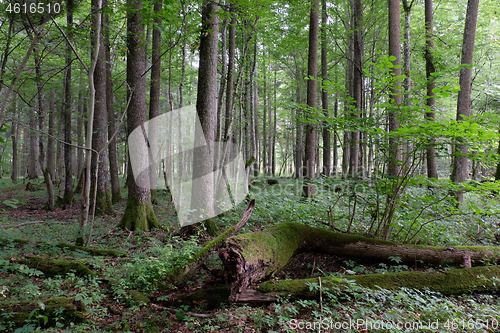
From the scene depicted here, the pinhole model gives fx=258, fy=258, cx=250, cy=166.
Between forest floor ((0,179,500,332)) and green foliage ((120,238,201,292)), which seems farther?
green foliage ((120,238,201,292))

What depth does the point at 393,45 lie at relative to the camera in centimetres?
738

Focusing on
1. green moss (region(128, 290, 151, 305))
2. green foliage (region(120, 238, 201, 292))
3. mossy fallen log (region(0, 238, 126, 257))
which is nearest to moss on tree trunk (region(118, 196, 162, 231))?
mossy fallen log (region(0, 238, 126, 257))

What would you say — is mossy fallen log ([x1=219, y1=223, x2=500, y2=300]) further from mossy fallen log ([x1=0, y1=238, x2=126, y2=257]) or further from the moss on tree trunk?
the moss on tree trunk

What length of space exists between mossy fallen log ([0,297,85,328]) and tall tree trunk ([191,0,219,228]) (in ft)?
11.4

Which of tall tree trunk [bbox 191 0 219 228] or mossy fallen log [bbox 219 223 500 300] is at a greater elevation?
tall tree trunk [bbox 191 0 219 228]

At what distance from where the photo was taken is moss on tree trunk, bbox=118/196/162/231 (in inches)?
276

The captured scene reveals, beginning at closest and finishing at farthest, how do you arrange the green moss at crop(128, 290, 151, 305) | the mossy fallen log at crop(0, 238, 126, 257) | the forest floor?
1. the forest floor
2. the green moss at crop(128, 290, 151, 305)
3. the mossy fallen log at crop(0, 238, 126, 257)

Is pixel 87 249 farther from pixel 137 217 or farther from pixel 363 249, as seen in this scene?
pixel 363 249

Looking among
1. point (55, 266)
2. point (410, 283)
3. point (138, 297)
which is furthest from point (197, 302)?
point (410, 283)

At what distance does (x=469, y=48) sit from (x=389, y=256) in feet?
26.2

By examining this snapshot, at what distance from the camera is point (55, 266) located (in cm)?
432

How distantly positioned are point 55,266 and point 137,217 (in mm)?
2814

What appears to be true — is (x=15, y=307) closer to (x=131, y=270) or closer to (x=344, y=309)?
(x=131, y=270)

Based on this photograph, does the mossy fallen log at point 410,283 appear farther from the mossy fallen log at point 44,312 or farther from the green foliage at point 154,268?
the mossy fallen log at point 44,312
